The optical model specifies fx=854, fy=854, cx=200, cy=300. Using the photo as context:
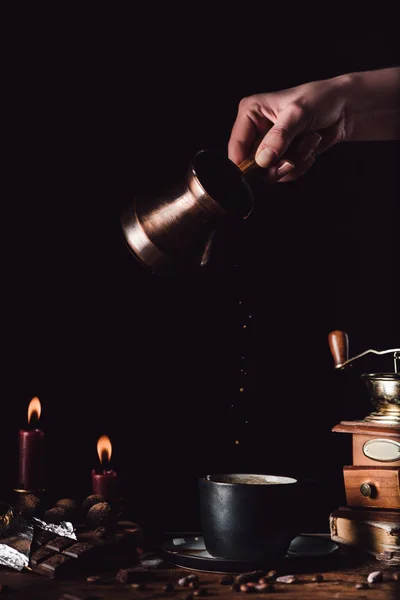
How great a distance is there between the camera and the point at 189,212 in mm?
1425

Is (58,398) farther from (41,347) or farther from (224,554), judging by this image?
(224,554)

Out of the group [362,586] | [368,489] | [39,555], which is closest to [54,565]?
[39,555]

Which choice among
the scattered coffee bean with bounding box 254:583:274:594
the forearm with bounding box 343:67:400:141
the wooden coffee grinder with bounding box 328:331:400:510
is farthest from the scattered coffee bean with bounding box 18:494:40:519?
the forearm with bounding box 343:67:400:141

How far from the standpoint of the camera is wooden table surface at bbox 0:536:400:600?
1224mm

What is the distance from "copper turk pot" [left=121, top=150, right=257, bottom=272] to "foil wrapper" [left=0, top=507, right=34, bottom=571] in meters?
0.48

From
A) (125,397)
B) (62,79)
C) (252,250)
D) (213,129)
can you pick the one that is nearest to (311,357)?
(252,250)

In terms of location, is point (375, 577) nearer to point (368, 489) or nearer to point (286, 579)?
point (286, 579)

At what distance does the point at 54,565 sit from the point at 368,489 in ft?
1.94

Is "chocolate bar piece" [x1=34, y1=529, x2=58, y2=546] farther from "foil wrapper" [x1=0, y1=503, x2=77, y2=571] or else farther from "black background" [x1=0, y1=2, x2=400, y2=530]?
"black background" [x1=0, y1=2, x2=400, y2=530]

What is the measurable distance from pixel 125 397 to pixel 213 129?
667 millimetres

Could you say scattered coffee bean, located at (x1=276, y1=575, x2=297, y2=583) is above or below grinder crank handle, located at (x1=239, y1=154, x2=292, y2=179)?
below

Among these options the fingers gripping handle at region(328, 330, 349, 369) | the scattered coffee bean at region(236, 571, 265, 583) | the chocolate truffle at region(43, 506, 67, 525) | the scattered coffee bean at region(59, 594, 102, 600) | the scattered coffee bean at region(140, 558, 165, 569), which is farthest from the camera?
the fingers gripping handle at region(328, 330, 349, 369)

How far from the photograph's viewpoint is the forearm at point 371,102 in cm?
185

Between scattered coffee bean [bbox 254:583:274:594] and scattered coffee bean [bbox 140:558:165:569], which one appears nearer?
scattered coffee bean [bbox 254:583:274:594]
